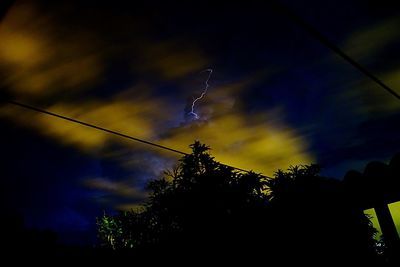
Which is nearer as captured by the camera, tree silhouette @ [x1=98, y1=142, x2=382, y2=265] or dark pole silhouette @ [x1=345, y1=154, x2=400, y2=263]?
dark pole silhouette @ [x1=345, y1=154, x2=400, y2=263]

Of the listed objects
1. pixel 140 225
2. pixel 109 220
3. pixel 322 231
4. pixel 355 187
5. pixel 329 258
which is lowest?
pixel 329 258

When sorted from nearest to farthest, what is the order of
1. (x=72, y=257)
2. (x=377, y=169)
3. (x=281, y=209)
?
1. (x=377, y=169)
2. (x=72, y=257)
3. (x=281, y=209)

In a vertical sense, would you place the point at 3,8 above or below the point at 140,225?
below

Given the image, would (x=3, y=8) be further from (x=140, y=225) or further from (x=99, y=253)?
(x=140, y=225)

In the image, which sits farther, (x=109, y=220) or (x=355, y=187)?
(x=109, y=220)

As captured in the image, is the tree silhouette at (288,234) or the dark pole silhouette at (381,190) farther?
the tree silhouette at (288,234)

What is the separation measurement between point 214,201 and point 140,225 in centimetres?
704

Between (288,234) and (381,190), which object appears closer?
(381,190)

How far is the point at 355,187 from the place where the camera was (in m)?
6.34

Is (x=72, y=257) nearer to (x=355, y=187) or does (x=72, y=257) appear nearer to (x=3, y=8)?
(x=355, y=187)

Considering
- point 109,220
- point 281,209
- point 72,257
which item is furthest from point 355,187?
point 109,220

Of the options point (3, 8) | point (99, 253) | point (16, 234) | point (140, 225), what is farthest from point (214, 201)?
point (3, 8)

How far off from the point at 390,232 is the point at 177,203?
1165cm

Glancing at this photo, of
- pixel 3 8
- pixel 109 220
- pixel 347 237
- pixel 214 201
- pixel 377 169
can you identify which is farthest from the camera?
pixel 109 220
